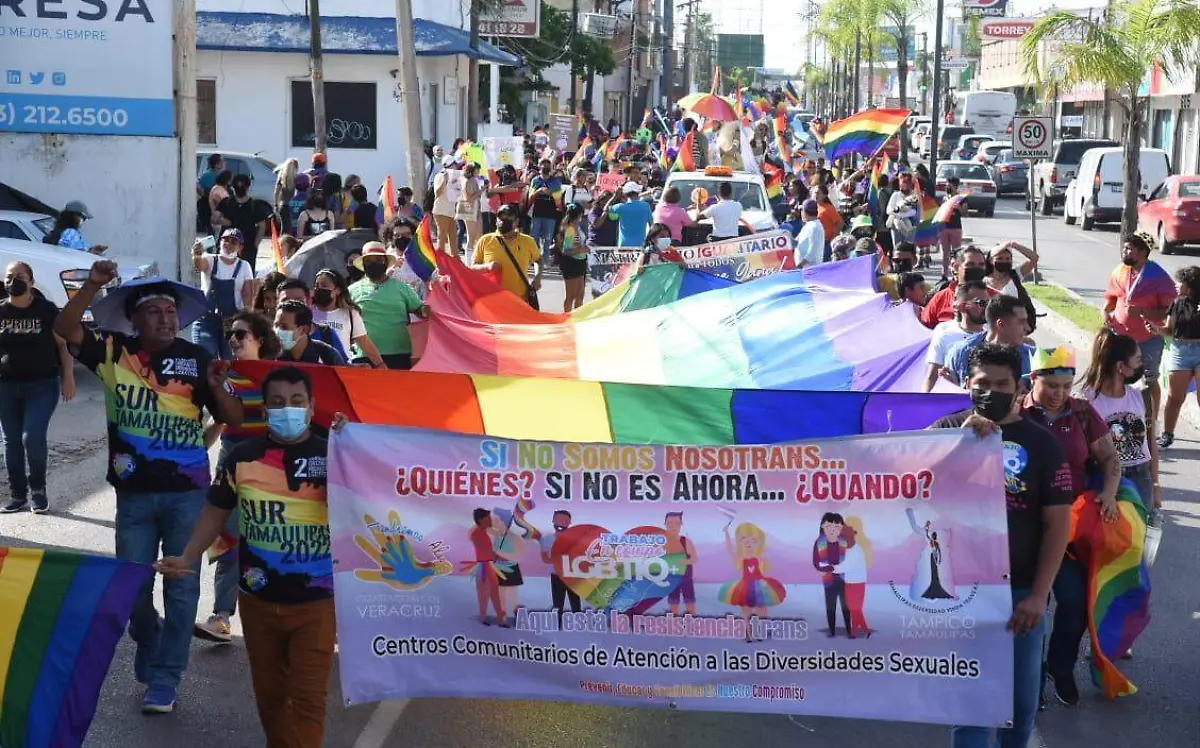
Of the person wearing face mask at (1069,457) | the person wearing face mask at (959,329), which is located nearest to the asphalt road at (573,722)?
the person wearing face mask at (1069,457)

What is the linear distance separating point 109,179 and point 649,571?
16137 millimetres

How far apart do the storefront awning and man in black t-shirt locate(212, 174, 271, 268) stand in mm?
16069

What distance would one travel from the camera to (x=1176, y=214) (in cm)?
3061

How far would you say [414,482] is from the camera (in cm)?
614

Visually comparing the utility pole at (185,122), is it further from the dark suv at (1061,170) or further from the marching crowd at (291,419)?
the dark suv at (1061,170)

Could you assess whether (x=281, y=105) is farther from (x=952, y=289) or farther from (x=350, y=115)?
(x=952, y=289)

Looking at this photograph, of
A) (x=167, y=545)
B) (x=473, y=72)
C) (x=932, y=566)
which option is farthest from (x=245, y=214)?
(x=473, y=72)

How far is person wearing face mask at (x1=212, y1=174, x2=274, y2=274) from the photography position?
771 inches

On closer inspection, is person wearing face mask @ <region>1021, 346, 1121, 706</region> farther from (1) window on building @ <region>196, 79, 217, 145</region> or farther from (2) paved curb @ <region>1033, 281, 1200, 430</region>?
(1) window on building @ <region>196, 79, 217, 145</region>

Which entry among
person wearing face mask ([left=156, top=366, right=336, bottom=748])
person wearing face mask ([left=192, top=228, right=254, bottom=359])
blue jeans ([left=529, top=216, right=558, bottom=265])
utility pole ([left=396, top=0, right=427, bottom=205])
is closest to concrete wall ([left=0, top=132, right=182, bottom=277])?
utility pole ([left=396, top=0, right=427, bottom=205])

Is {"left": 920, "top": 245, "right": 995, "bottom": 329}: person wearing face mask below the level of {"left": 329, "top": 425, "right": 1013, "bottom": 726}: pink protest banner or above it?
above

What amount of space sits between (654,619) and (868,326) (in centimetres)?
516

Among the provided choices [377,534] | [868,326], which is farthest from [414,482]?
[868,326]

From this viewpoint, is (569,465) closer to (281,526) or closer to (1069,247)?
(281,526)
